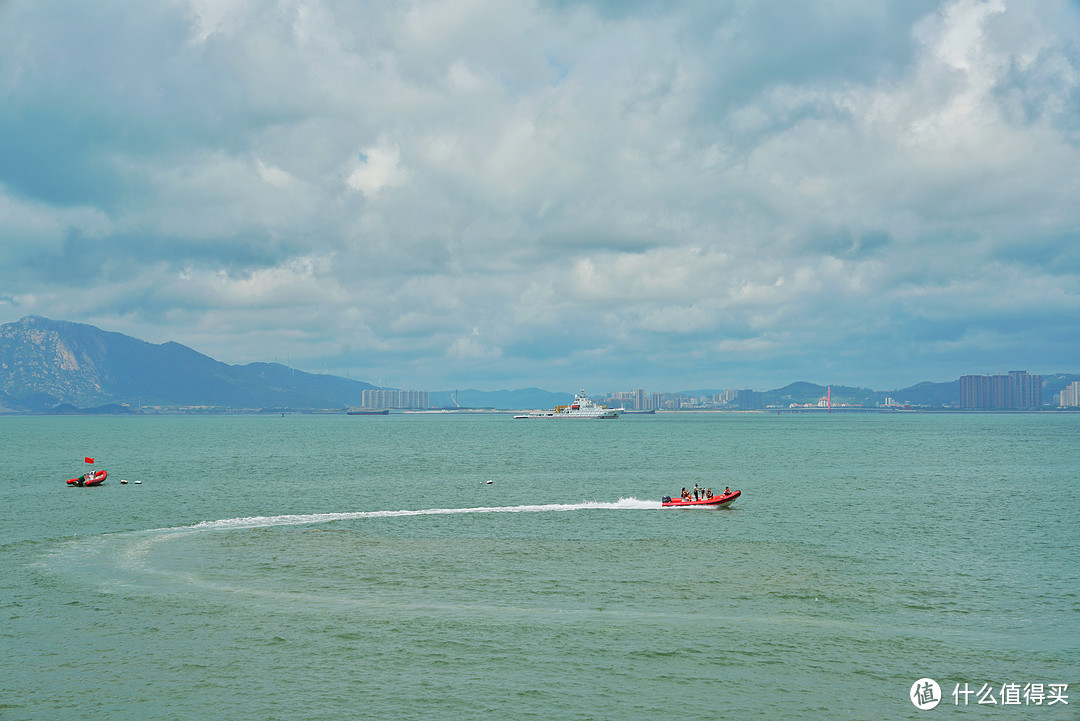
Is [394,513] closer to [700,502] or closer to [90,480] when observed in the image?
[700,502]

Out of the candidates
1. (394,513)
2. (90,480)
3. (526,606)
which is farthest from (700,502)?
(90,480)

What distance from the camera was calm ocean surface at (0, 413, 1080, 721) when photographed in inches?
1220

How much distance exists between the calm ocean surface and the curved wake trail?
0.56m

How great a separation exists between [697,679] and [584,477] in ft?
264

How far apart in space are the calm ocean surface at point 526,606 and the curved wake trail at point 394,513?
0.56 m

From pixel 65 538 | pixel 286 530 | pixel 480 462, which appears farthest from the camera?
pixel 480 462

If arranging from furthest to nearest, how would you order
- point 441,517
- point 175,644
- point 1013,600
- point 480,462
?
1. point 480,462
2. point 441,517
3. point 1013,600
4. point 175,644

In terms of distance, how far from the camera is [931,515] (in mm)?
75312

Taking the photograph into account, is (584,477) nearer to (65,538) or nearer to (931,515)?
(931,515)

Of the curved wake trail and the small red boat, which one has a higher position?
the small red boat

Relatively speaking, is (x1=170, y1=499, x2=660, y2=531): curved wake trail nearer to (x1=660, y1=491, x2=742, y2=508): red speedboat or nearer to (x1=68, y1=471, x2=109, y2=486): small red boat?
(x1=660, y1=491, x2=742, y2=508): red speedboat

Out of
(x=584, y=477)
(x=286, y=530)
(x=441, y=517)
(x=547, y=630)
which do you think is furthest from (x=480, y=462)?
(x=547, y=630)

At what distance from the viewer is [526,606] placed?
137ft

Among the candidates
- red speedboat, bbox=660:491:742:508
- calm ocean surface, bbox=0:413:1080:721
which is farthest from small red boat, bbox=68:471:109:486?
red speedboat, bbox=660:491:742:508
